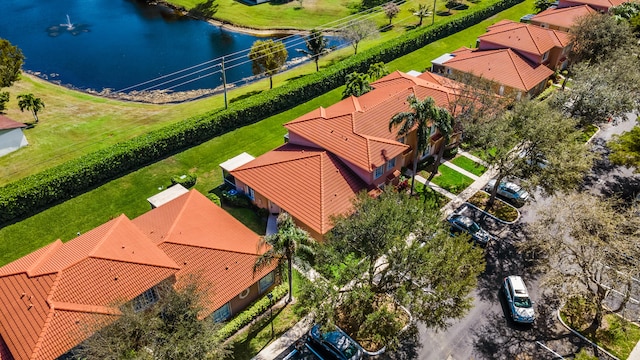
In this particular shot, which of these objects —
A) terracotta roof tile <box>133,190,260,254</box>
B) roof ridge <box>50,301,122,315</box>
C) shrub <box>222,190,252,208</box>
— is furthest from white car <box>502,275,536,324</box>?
roof ridge <box>50,301,122,315</box>

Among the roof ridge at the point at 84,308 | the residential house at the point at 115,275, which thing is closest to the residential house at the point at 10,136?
the residential house at the point at 115,275

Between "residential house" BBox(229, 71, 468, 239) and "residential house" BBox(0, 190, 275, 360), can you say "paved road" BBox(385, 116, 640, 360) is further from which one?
"residential house" BBox(0, 190, 275, 360)

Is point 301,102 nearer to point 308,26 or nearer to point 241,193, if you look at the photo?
point 241,193

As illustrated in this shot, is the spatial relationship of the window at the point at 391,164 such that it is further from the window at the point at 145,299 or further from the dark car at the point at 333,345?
the window at the point at 145,299

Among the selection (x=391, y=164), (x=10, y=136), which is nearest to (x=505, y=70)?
(x=391, y=164)

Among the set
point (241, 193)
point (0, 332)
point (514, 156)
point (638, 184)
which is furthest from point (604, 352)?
point (0, 332)

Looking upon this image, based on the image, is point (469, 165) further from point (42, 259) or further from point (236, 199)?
point (42, 259)
